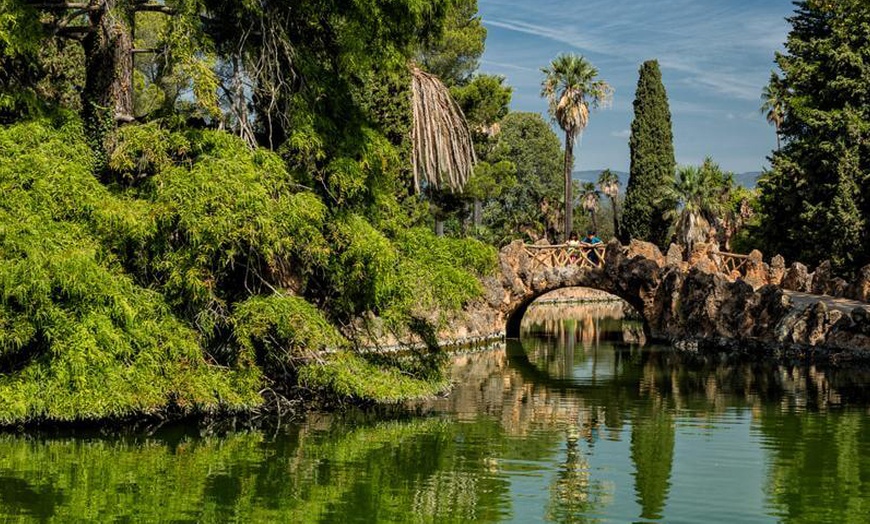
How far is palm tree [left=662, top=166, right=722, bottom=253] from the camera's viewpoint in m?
53.0

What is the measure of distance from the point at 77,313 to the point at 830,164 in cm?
2897

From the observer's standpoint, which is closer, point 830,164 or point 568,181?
point 830,164

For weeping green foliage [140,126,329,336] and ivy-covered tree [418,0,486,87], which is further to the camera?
ivy-covered tree [418,0,486,87]

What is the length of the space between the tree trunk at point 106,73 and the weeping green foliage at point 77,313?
1053mm

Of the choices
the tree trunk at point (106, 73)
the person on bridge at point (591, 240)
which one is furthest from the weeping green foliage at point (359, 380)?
the person on bridge at point (591, 240)

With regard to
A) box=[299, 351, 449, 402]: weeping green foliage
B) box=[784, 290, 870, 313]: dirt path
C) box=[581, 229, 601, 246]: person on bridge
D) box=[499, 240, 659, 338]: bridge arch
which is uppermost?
box=[581, 229, 601, 246]: person on bridge

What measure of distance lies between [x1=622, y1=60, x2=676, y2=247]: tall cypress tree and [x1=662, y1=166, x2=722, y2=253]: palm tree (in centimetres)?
138

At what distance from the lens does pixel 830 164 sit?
3672cm

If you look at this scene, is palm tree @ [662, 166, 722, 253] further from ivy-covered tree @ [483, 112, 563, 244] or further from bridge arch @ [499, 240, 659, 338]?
bridge arch @ [499, 240, 659, 338]

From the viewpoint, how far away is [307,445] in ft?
48.0

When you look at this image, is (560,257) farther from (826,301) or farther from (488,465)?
(488,465)

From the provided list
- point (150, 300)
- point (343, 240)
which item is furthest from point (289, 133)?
point (150, 300)

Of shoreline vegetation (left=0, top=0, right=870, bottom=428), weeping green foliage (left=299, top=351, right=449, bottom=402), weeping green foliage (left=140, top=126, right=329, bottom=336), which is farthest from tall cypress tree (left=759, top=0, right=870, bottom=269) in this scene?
weeping green foliage (left=140, top=126, right=329, bottom=336)

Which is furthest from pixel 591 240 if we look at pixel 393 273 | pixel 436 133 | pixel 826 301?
pixel 393 273
